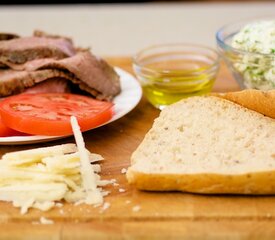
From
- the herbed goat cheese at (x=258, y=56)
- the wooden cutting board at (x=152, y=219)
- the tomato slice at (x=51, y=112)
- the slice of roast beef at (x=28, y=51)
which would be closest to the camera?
the wooden cutting board at (x=152, y=219)

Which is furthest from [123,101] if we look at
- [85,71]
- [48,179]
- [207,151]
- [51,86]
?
[48,179]

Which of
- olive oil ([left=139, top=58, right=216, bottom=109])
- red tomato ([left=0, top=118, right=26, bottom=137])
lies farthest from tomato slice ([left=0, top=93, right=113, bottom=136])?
olive oil ([left=139, top=58, right=216, bottom=109])

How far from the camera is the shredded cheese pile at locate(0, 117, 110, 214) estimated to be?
89.2 inches

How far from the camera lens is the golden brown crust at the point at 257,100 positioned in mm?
2716

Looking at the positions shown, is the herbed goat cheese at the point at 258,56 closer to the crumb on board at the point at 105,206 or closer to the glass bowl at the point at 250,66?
the glass bowl at the point at 250,66

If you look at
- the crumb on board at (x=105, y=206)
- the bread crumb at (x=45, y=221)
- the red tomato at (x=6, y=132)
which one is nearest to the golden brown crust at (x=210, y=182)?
the crumb on board at (x=105, y=206)

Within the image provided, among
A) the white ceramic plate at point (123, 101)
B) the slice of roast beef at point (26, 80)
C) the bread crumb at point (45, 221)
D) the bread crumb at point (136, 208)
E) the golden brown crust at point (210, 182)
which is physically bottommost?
the bread crumb at point (45, 221)

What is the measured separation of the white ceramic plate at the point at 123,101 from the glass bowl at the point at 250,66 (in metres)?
0.47

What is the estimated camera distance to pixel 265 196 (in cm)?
230

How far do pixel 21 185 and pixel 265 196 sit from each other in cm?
88

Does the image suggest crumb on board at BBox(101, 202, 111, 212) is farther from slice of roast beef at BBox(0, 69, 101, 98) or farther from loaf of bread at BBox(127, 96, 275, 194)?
slice of roast beef at BBox(0, 69, 101, 98)

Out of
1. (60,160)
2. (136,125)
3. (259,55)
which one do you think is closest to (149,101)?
(136,125)

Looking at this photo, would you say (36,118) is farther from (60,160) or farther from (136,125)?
(136,125)

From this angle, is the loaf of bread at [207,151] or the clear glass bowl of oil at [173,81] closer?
the loaf of bread at [207,151]
